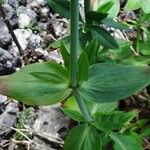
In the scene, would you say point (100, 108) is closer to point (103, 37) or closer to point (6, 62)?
point (103, 37)

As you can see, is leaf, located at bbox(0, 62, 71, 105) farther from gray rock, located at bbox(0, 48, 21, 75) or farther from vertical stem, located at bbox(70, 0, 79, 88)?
gray rock, located at bbox(0, 48, 21, 75)

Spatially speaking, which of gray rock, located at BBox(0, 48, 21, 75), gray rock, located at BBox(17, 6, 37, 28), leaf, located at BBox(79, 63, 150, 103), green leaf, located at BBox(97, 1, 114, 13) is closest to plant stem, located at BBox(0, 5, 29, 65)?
gray rock, located at BBox(0, 48, 21, 75)

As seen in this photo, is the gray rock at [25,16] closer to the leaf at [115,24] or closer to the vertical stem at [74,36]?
the leaf at [115,24]

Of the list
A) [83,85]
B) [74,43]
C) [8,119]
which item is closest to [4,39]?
[8,119]

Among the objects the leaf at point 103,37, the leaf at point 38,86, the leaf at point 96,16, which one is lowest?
the leaf at point 38,86

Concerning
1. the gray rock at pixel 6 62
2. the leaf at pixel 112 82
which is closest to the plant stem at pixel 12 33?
the gray rock at pixel 6 62

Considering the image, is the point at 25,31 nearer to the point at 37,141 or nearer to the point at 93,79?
the point at 37,141

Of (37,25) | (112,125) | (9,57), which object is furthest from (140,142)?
(37,25)
